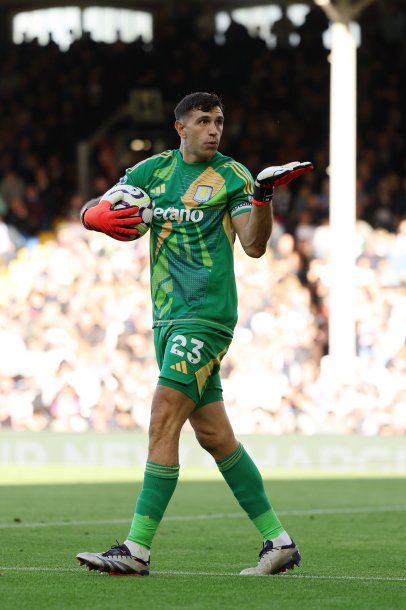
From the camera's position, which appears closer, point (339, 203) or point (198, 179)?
point (198, 179)

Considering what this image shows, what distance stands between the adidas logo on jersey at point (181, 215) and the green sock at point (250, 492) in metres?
1.04

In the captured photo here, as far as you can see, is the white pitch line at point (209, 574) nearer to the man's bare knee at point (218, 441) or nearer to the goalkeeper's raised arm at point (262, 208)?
the man's bare knee at point (218, 441)

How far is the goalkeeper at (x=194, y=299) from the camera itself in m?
6.50

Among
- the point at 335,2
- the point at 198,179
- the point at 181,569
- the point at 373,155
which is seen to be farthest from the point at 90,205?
the point at 373,155

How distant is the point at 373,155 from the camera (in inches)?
828

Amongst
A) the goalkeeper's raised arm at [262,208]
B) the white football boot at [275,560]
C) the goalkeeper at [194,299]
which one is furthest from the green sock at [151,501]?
the goalkeeper's raised arm at [262,208]

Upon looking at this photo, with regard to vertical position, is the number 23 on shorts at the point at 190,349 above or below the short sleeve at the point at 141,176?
below

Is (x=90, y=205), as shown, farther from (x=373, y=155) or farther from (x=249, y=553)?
(x=373, y=155)

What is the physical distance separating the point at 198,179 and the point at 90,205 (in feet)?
1.72

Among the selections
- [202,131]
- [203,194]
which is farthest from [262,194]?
[202,131]

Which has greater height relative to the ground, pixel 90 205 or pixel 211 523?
pixel 90 205

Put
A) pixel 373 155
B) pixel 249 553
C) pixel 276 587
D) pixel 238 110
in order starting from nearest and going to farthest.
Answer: pixel 276 587 < pixel 249 553 < pixel 373 155 < pixel 238 110

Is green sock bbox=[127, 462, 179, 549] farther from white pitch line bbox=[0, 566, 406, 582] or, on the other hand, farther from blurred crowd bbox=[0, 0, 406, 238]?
blurred crowd bbox=[0, 0, 406, 238]

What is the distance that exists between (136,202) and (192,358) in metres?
0.76
